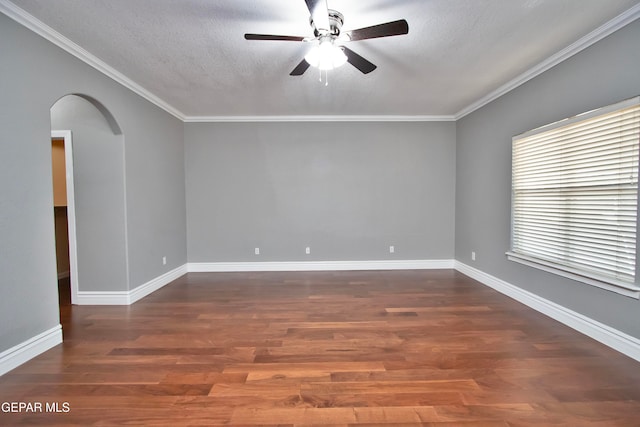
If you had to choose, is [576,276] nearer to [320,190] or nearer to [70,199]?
[320,190]

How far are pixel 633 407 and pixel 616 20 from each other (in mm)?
2719

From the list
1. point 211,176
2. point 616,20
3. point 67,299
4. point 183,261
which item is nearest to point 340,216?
point 211,176

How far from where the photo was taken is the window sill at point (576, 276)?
6.66 feet

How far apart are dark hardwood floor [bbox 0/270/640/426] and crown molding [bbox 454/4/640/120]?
2551 mm

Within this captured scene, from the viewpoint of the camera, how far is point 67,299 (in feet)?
11.1

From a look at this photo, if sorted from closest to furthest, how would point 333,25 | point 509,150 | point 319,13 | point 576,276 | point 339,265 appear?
point 319,13 → point 333,25 → point 576,276 → point 509,150 → point 339,265

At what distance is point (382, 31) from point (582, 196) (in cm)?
233

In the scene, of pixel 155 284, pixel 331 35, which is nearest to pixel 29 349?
pixel 155 284

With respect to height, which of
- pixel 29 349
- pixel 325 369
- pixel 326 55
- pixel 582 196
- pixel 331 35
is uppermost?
pixel 331 35

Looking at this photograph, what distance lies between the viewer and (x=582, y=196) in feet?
8.05

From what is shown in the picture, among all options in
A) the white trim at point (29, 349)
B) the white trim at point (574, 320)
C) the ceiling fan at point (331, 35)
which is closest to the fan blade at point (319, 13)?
the ceiling fan at point (331, 35)

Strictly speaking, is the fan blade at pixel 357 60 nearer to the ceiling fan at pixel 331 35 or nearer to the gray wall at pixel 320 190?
the ceiling fan at pixel 331 35

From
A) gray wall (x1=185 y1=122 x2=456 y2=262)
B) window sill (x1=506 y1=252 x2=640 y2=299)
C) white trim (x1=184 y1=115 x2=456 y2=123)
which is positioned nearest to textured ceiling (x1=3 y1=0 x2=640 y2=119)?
white trim (x1=184 y1=115 x2=456 y2=123)

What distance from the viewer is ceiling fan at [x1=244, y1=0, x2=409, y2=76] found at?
174 cm
